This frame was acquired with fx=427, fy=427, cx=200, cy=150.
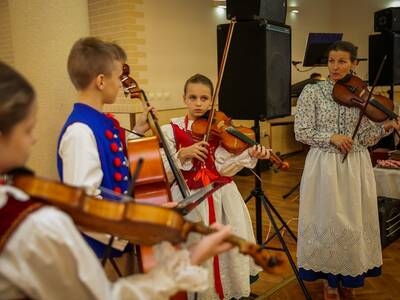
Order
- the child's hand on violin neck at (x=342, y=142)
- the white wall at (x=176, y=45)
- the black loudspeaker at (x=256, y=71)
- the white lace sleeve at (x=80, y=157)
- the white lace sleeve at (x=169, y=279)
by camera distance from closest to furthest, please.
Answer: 1. the white lace sleeve at (x=169, y=279)
2. the white lace sleeve at (x=80, y=157)
3. the child's hand on violin neck at (x=342, y=142)
4. the black loudspeaker at (x=256, y=71)
5. the white wall at (x=176, y=45)

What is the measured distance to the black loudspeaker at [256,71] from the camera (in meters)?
2.55

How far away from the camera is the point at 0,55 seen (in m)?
5.50

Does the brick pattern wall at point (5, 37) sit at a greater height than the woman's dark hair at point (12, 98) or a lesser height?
greater

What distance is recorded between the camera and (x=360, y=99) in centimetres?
245

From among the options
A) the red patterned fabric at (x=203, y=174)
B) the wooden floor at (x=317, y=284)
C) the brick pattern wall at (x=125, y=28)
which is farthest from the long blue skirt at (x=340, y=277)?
the brick pattern wall at (x=125, y=28)

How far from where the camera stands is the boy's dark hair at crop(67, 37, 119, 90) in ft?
5.15

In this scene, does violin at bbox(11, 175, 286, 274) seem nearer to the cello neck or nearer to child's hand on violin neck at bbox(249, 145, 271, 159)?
the cello neck

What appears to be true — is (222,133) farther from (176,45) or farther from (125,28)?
(176,45)

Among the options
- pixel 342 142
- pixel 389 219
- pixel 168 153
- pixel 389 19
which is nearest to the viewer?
pixel 168 153

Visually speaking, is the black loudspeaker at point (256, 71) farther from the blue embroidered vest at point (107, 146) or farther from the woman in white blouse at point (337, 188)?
the blue embroidered vest at point (107, 146)

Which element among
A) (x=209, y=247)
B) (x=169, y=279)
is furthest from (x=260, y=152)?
(x=169, y=279)

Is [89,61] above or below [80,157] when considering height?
above

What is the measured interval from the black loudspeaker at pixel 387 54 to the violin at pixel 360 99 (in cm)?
239

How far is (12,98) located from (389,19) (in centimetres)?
471
